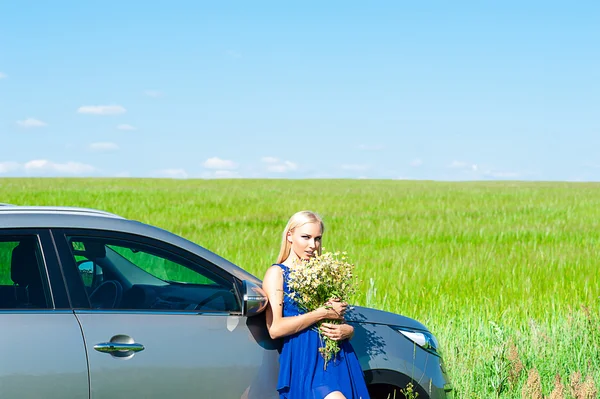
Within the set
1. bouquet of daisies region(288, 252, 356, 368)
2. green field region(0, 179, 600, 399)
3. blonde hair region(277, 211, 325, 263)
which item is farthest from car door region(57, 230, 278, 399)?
green field region(0, 179, 600, 399)

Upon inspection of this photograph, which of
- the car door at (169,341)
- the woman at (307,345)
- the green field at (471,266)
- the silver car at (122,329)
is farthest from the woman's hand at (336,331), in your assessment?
the green field at (471,266)

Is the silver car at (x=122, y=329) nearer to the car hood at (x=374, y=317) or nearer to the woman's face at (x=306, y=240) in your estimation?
the car hood at (x=374, y=317)

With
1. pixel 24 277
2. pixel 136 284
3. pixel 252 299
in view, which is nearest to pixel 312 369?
pixel 252 299

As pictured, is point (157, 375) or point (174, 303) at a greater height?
point (174, 303)

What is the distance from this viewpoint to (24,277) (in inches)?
164

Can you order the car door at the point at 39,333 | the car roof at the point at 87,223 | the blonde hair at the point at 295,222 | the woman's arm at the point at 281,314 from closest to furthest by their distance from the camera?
the car door at the point at 39,333 → the car roof at the point at 87,223 → the woman's arm at the point at 281,314 → the blonde hair at the point at 295,222

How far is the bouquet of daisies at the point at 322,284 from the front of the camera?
4348 millimetres

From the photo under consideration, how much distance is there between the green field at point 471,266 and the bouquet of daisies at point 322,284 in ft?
4.45

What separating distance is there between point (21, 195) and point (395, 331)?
105ft

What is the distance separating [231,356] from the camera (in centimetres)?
420

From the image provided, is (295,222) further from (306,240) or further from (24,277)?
(24,277)

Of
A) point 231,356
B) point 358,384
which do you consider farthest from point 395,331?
point 231,356

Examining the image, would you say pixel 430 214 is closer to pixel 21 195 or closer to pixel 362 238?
pixel 362 238

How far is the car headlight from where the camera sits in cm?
474
